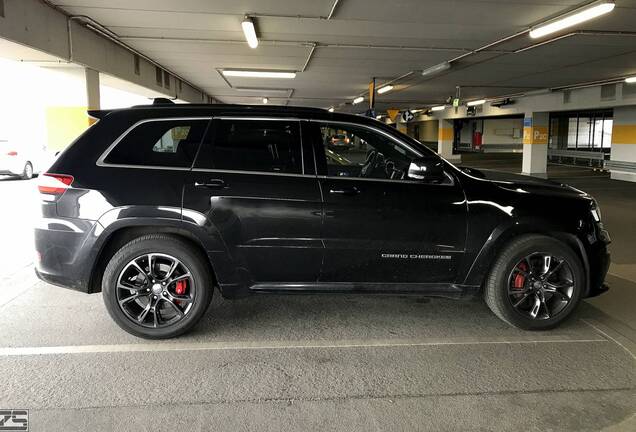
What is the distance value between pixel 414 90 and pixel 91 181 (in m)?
19.8

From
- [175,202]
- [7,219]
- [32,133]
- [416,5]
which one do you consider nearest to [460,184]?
[175,202]

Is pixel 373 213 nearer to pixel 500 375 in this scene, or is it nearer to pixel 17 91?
pixel 500 375

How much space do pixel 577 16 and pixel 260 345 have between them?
7677 millimetres

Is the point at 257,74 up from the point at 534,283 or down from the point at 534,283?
up

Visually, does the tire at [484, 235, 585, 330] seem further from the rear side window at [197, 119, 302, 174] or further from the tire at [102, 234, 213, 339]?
the tire at [102, 234, 213, 339]

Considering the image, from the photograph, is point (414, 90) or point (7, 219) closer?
point (7, 219)

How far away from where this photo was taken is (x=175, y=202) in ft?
13.8

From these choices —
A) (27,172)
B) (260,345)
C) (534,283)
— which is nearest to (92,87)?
(27,172)

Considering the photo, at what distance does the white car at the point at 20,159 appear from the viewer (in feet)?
57.3

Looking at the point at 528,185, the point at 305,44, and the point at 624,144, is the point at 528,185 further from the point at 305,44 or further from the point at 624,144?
the point at 624,144

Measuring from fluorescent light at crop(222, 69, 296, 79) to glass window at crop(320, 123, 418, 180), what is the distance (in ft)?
40.6

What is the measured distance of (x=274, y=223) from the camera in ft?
14.1

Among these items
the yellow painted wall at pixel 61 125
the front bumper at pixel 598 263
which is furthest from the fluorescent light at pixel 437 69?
the front bumper at pixel 598 263

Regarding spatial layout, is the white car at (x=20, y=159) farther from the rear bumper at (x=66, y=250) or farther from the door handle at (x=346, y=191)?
the door handle at (x=346, y=191)
